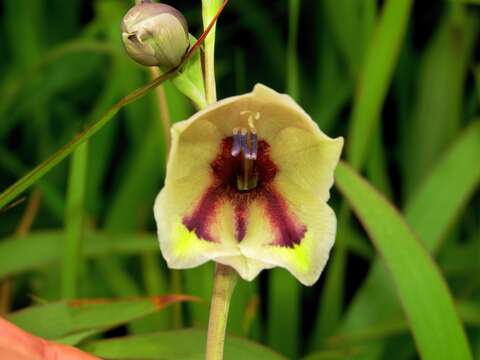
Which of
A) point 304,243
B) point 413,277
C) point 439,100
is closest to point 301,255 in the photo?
point 304,243

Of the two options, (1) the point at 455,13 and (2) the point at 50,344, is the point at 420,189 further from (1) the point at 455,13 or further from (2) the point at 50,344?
(2) the point at 50,344

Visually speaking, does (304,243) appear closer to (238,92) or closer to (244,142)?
(244,142)

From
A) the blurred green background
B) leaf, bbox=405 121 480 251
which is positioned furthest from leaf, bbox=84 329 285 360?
leaf, bbox=405 121 480 251

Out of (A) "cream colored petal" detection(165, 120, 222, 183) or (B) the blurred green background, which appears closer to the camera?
(A) "cream colored petal" detection(165, 120, 222, 183)

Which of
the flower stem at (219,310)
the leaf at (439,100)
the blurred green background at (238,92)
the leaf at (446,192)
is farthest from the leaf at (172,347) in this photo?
the leaf at (439,100)

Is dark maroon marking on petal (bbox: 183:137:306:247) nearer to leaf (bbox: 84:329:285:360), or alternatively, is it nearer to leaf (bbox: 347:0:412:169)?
leaf (bbox: 84:329:285:360)
